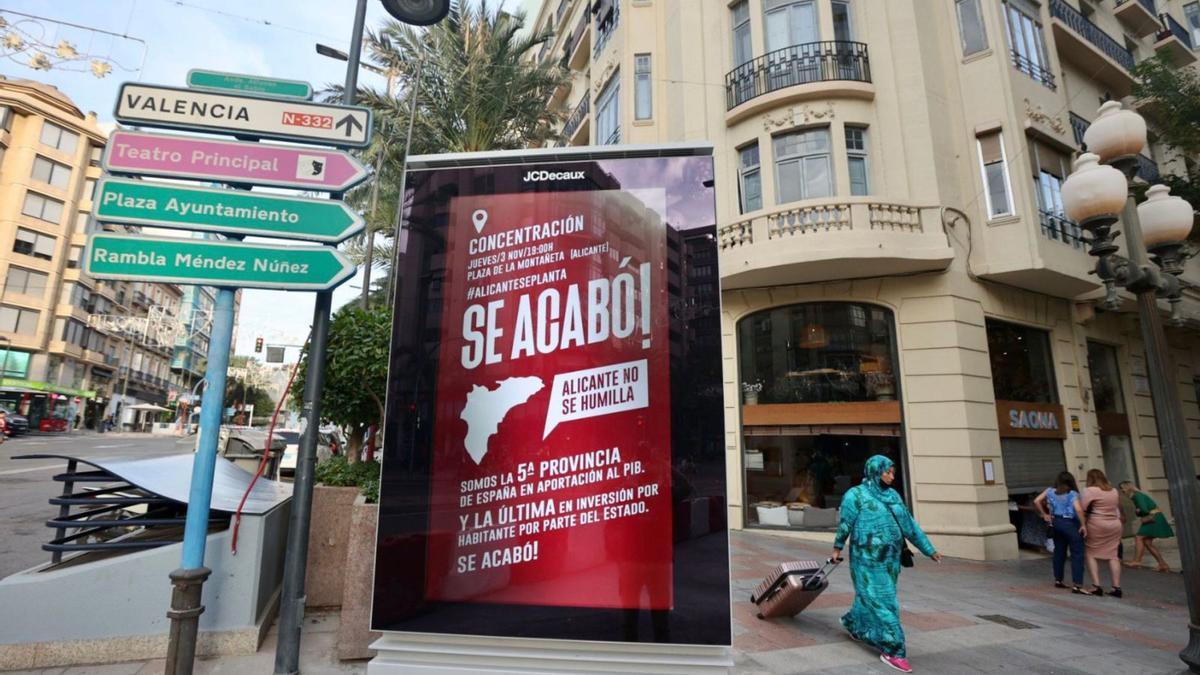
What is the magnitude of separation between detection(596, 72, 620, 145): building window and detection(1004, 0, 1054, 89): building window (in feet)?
30.5

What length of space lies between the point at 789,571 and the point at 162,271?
5745 mm

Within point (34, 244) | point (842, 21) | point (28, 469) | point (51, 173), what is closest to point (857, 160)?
point (842, 21)

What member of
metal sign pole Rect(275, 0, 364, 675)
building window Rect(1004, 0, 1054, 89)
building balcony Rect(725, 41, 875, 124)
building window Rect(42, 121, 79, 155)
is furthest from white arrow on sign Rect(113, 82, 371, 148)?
building window Rect(42, 121, 79, 155)

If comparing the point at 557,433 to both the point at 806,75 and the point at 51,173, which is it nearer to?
the point at 806,75

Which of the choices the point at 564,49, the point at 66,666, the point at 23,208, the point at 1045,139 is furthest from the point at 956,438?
the point at 23,208

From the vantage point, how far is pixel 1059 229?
39.9ft

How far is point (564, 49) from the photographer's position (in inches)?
894

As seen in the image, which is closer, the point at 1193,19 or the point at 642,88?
the point at 642,88

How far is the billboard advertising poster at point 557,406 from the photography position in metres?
3.18

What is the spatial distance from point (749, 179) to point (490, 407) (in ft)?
34.7

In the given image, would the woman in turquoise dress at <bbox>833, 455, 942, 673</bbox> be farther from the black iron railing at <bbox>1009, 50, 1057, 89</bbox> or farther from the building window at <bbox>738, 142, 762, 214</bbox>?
the black iron railing at <bbox>1009, 50, 1057, 89</bbox>

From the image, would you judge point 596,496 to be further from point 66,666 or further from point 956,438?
point 956,438

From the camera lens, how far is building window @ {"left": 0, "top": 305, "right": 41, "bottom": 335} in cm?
3897

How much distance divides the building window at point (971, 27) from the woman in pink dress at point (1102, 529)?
9.65 meters
